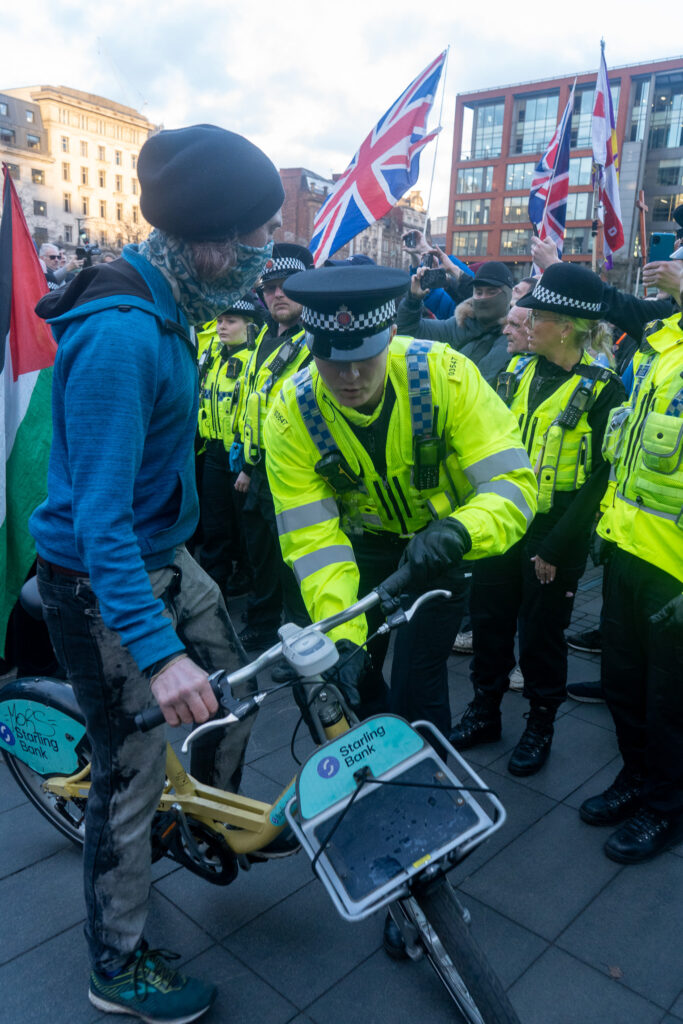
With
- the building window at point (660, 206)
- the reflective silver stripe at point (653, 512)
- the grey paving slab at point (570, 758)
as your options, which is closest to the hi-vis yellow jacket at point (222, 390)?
the grey paving slab at point (570, 758)

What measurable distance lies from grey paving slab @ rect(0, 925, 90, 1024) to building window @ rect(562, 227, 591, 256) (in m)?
58.0

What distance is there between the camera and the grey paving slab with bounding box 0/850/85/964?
96.7 inches

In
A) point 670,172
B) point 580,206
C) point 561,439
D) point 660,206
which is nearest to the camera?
point 561,439

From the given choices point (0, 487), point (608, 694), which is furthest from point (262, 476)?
point (608, 694)

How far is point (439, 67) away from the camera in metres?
5.89

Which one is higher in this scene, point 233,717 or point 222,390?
point 222,390

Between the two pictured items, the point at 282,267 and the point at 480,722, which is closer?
the point at 480,722

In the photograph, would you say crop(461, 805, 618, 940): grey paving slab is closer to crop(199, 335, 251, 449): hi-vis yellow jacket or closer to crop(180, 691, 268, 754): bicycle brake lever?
crop(180, 691, 268, 754): bicycle brake lever

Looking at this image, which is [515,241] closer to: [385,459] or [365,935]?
[385,459]

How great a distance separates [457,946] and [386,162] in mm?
5574

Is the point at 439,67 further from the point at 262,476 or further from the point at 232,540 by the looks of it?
the point at 232,540

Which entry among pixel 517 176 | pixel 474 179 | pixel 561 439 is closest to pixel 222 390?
pixel 561 439

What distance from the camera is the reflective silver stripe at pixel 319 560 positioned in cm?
225

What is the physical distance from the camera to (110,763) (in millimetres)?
2016
